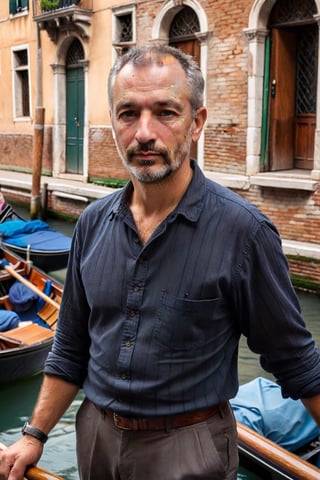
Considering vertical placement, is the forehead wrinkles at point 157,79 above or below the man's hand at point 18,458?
above

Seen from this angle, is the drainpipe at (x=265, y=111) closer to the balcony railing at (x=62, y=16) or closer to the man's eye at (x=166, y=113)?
the balcony railing at (x=62, y=16)

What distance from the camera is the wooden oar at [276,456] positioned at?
2.02 m

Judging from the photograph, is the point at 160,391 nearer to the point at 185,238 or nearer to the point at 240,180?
the point at 185,238

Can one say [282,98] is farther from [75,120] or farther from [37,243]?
[75,120]

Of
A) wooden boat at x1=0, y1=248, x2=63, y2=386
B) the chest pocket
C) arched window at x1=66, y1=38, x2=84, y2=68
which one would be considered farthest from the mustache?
arched window at x1=66, y1=38, x2=84, y2=68

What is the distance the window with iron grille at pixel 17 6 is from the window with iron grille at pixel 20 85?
0.66 m

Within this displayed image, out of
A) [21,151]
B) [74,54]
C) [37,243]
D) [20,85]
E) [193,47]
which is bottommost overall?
[37,243]

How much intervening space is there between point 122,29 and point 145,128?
826 centimetres

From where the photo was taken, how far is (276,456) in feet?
7.26

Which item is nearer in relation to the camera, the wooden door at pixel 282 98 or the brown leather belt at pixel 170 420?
the brown leather belt at pixel 170 420

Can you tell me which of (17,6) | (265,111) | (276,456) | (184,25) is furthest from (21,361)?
(17,6)

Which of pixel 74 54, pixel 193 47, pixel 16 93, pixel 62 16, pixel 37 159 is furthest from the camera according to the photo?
pixel 16 93

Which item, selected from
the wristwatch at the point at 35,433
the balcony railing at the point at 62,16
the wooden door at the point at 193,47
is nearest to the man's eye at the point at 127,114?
the wristwatch at the point at 35,433

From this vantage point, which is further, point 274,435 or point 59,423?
point 59,423
